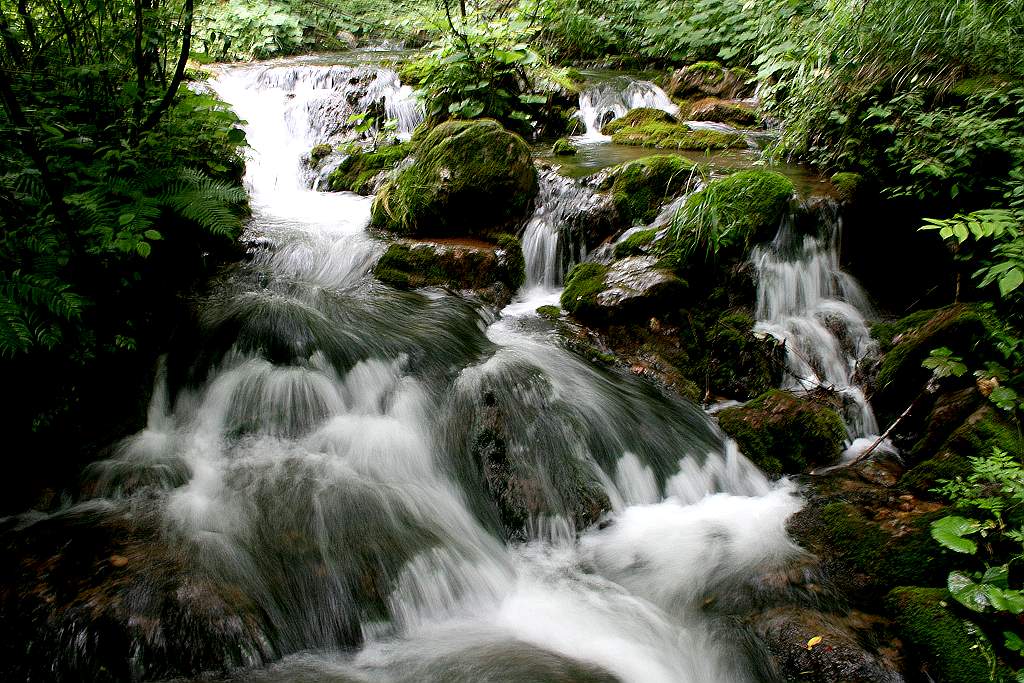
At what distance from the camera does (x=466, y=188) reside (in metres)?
5.85

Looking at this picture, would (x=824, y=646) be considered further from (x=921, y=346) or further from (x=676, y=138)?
(x=676, y=138)

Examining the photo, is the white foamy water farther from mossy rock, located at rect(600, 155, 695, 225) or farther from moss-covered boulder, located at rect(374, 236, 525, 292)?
moss-covered boulder, located at rect(374, 236, 525, 292)

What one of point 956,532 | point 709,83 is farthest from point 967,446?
point 709,83

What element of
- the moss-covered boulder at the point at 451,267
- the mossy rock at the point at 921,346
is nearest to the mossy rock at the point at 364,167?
the moss-covered boulder at the point at 451,267

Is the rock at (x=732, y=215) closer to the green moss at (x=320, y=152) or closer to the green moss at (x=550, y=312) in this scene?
the green moss at (x=550, y=312)

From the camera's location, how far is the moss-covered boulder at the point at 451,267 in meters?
5.48

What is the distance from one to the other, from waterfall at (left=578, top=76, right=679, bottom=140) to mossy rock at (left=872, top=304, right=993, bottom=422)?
5.42 meters

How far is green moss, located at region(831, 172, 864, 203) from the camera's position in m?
5.44

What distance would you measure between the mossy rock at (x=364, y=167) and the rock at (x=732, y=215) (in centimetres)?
393

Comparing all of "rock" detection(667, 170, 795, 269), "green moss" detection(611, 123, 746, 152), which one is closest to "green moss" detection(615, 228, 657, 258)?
"rock" detection(667, 170, 795, 269)

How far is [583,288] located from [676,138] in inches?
154

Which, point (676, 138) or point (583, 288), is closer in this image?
point (583, 288)

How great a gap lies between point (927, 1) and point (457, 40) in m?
5.39

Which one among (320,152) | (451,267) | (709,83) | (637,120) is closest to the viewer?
(451,267)
